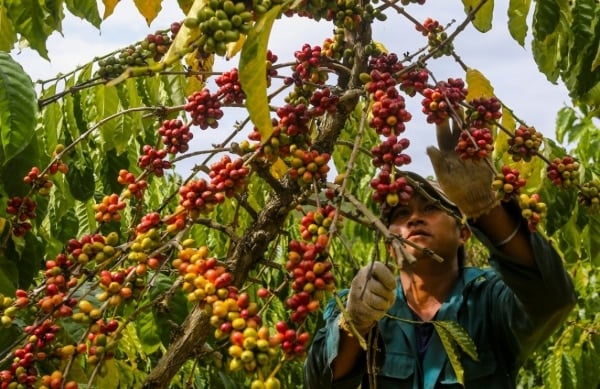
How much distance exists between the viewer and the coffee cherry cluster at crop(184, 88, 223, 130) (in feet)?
5.84

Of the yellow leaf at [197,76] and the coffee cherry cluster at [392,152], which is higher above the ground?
the yellow leaf at [197,76]

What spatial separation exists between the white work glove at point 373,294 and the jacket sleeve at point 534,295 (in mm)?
568

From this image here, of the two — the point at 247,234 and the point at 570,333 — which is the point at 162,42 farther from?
the point at 570,333

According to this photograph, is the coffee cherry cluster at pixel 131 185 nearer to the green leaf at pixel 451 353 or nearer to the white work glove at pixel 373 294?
the white work glove at pixel 373 294

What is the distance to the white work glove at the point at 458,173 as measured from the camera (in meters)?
2.04

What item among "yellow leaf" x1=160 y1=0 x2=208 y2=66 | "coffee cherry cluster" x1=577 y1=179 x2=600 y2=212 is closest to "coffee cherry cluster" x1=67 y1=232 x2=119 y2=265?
"yellow leaf" x1=160 y1=0 x2=208 y2=66

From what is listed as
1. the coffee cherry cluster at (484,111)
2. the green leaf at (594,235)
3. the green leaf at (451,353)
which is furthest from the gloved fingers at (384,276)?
the green leaf at (594,235)

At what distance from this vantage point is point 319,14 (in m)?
1.66

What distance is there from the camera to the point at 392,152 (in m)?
1.50

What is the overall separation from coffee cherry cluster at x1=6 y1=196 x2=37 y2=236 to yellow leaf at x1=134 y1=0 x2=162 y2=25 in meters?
0.59

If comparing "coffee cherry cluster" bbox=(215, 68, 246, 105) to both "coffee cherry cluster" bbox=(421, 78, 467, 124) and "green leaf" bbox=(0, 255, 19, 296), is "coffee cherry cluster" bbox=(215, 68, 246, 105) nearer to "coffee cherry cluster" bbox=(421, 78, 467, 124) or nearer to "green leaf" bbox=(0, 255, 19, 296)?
"coffee cherry cluster" bbox=(421, 78, 467, 124)

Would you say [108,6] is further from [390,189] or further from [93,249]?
[390,189]

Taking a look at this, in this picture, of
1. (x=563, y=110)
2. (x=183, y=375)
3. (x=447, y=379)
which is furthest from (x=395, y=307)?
(x=563, y=110)

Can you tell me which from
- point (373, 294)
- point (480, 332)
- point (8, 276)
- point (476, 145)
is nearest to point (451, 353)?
point (373, 294)
